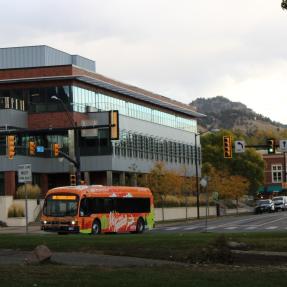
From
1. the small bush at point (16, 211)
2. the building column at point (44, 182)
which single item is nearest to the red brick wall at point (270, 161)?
the building column at point (44, 182)

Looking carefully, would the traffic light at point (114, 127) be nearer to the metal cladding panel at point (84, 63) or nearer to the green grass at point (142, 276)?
the green grass at point (142, 276)

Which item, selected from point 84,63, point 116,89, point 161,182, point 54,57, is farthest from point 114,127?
point 84,63

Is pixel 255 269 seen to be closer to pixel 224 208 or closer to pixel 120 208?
pixel 120 208

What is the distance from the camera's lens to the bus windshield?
37.0 metres

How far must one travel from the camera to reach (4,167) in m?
67.4

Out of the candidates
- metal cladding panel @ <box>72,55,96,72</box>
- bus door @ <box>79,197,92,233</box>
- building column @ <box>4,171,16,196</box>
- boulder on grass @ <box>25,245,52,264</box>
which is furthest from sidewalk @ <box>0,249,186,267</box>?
metal cladding panel @ <box>72,55,96,72</box>

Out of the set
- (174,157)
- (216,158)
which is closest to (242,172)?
(216,158)

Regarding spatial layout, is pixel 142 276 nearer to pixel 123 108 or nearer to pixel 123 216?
pixel 123 216

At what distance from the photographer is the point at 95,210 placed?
1510 inches

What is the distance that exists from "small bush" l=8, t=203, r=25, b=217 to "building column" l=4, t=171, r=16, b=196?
8.05 meters

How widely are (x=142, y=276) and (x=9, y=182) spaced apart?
180 ft

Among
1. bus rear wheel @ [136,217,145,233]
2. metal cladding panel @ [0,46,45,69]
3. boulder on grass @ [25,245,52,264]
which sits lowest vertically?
bus rear wheel @ [136,217,145,233]

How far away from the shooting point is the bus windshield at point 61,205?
3700 centimetres

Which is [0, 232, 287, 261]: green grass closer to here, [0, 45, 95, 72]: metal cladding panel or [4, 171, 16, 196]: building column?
[4, 171, 16, 196]: building column
